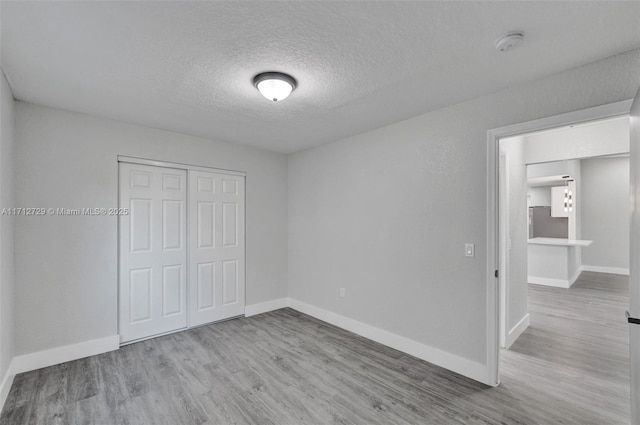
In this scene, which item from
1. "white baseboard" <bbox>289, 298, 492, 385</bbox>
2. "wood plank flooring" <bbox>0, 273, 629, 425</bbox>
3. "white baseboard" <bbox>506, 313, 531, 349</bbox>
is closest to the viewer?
"wood plank flooring" <bbox>0, 273, 629, 425</bbox>

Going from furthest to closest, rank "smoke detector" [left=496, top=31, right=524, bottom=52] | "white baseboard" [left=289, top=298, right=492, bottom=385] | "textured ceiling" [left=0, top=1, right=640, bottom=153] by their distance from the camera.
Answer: "white baseboard" [left=289, top=298, right=492, bottom=385] < "smoke detector" [left=496, top=31, right=524, bottom=52] < "textured ceiling" [left=0, top=1, right=640, bottom=153]

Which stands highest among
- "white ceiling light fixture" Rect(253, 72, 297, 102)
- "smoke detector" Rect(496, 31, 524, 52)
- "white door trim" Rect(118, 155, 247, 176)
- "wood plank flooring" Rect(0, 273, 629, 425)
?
"smoke detector" Rect(496, 31, 524, 52)

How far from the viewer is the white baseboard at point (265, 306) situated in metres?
4.34

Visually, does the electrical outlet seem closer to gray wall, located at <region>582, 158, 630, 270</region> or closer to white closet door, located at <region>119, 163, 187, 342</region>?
white closet door, located at <region>119, 163, 187, 342</region>

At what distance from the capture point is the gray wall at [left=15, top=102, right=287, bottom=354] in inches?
109

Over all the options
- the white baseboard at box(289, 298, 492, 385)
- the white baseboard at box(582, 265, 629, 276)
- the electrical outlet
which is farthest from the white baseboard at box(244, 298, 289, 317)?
the white baseboard at box(582, 265, 629, 276)

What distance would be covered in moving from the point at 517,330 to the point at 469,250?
179cm

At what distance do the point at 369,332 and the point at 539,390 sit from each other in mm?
1692

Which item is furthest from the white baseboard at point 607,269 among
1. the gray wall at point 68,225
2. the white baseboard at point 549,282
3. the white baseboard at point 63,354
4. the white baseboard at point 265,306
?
the white baseboard at point 63,354

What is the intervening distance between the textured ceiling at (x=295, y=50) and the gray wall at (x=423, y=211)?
20 centimetres

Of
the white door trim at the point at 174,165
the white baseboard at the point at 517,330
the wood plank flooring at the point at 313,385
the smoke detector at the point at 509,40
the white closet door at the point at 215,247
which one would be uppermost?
the smoke detector at the point at 509,40

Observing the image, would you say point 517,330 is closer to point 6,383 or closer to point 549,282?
point 549,282

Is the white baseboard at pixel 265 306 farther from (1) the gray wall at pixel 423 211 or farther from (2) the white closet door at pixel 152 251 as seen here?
(2) the white closet door at pixel 152 251

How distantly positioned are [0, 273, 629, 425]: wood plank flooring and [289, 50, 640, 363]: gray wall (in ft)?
1.51
